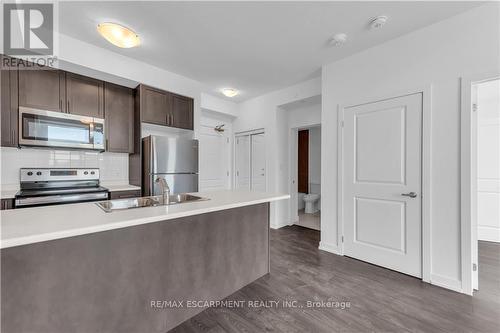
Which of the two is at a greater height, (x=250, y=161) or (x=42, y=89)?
(x=42, y=89)

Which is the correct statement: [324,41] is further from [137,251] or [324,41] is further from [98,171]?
[98,171]

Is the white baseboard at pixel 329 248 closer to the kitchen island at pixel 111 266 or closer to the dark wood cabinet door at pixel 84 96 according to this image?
the kitchen island at pixel 111 266

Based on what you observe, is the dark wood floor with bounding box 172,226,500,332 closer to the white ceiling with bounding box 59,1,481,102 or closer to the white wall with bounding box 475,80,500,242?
the white wall with bounding box 475,80,500,242

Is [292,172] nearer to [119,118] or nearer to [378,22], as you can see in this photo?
[378,22]

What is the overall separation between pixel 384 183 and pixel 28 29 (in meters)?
4.37

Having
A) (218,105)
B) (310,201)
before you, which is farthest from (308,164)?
(218,105)

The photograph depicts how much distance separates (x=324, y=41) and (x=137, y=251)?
288 cm

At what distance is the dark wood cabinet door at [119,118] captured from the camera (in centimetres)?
305

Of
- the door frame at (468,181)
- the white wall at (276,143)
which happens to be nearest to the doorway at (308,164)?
the white wall at (276,143)

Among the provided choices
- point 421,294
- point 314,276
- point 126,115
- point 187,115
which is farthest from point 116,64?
point 421,294

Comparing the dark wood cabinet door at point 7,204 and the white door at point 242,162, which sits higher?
the white door at point 242,162

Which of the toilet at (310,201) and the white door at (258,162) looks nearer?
the white door at (258,162)

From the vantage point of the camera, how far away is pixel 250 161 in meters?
5.00

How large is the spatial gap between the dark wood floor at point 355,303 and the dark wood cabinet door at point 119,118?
2.58 m
